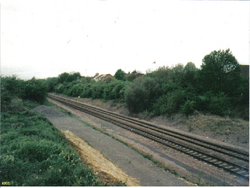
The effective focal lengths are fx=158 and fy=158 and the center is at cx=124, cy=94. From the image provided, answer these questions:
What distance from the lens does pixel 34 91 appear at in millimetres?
27031

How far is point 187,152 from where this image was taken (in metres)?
9.73

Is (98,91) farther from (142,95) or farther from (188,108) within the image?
(188,108)

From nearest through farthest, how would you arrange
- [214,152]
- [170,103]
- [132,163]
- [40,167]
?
[40,167]
[132,163]
[214,152]
[170,103]

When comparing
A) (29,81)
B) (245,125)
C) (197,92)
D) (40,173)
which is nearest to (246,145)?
(245,125)

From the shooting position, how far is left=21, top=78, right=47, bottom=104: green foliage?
87.3ft

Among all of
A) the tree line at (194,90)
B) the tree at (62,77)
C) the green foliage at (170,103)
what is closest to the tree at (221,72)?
the tree line at (194,90)

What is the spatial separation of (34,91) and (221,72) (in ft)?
90.9

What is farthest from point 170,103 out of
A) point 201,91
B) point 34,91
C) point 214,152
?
point 34,91

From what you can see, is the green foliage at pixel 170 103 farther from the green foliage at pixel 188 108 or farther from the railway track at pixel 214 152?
the railway track at pixel 214 152

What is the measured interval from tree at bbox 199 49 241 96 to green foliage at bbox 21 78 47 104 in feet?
84.6

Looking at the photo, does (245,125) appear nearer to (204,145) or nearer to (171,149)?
(204,145)

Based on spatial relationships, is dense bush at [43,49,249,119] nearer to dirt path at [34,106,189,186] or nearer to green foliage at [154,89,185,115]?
green foliage at [154,89,185,115]

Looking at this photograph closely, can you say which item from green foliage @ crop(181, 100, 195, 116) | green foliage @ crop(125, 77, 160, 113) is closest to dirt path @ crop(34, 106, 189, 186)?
green foliage @ crop(181, 100, 195, 116)

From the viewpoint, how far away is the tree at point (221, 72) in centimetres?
1644
